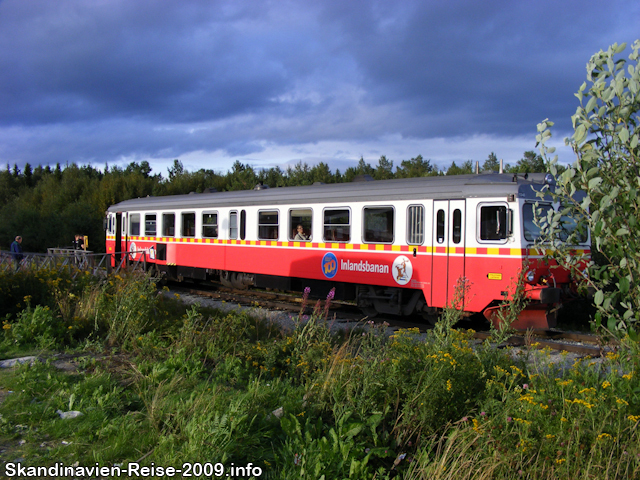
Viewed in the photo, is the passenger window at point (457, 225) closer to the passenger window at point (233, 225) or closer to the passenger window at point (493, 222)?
the passenger window at point (493, 222)

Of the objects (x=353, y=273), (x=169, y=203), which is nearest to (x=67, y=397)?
(x=353, y=273)

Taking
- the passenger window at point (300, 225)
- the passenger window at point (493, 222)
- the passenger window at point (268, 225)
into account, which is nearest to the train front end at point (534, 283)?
the passenger window at point (493, 222)

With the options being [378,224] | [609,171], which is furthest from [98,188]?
[609,171]

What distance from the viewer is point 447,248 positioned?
8.76 metres

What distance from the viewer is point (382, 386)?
3.90 meters

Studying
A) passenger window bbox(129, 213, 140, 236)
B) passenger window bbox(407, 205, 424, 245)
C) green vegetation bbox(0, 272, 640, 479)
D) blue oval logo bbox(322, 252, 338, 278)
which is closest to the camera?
green vegetation bbox(0, 272, 640, 479)

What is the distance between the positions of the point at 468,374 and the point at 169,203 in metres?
13.6

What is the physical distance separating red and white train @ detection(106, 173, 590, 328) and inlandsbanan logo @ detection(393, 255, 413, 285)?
2 cm

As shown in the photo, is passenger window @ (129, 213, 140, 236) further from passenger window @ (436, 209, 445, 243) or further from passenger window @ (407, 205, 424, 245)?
passenger window @ (436, 209, 445, 243)

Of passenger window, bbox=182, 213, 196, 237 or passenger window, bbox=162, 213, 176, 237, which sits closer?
passenger window, bbox=182, 213, 196, 237

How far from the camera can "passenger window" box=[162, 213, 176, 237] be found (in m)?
15.7

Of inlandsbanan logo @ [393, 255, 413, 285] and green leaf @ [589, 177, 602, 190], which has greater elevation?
green leaf @ [589, 177, 602, 190]

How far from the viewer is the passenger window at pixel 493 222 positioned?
26.7 feet

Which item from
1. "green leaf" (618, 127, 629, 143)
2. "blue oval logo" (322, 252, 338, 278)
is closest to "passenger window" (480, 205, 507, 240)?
"blue oval logo" (322, 252, 338, 278)
